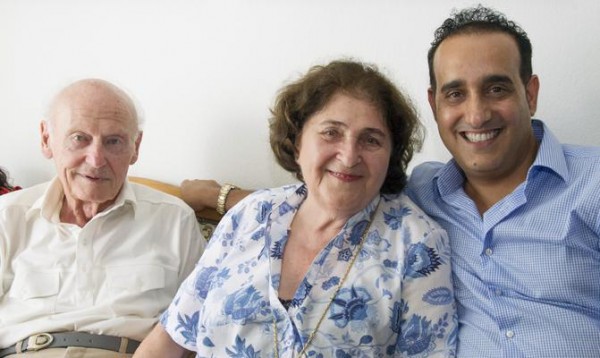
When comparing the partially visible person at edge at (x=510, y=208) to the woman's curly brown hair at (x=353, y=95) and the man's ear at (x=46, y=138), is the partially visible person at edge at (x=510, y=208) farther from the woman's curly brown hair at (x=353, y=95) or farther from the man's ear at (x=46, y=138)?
the man's ear at (x=46, y=138)

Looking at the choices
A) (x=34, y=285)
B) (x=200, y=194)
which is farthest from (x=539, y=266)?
(x=34, y=285)

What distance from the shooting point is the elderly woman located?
1222 millimetres

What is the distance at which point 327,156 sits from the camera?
1.28 meters

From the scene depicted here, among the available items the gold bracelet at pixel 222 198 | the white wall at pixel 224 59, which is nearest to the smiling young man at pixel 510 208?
the white wall at pixel 224 59

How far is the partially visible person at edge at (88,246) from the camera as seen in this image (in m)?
1.58

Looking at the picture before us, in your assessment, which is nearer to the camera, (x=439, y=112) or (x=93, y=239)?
(x=439, y=112)

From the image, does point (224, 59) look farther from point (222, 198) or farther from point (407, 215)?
point (407, 215)

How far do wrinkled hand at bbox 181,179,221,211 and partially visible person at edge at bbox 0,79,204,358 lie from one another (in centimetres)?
15

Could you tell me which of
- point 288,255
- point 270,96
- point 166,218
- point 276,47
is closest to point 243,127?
point 270,96

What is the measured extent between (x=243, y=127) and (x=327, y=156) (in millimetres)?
857

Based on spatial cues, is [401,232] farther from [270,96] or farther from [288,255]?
[270,96]

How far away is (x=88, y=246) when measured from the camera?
1.67m

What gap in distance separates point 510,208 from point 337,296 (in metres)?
0.46

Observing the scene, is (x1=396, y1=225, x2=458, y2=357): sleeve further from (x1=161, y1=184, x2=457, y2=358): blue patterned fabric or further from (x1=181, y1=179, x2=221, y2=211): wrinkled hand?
(x1=181, y1=179, x2=221, y2=211): wrinkled hand
